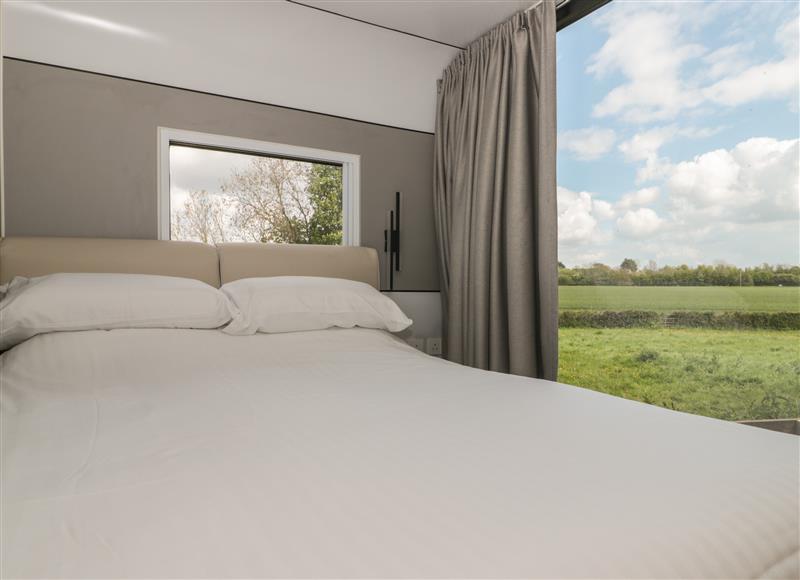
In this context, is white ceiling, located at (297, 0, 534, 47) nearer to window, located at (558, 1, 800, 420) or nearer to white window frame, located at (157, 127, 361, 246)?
window, located at (558, 1, 800, 420)

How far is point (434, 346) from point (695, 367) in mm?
1469

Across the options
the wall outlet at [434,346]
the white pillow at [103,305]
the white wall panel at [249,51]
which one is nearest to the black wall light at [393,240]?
the wall outlet at [434,346]

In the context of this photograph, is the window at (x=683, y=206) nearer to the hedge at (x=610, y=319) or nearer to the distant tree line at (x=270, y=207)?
the hedge at (x=610, y=319)

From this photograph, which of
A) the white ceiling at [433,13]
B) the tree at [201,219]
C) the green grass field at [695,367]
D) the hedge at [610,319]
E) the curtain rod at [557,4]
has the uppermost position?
the white ceiling at [433,13]

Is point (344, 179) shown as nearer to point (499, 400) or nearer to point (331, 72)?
point (331, 72)

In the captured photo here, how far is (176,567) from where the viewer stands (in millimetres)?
482

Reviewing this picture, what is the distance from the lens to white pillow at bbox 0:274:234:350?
1654mm

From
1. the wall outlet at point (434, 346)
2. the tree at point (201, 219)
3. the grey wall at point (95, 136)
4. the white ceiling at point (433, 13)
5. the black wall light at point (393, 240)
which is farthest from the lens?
the wall outlet at point (434, 346)

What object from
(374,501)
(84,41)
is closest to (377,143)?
(84,41)

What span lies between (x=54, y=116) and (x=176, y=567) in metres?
2.38

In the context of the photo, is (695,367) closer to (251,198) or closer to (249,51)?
(251,198)

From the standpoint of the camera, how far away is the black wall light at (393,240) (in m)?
3.03

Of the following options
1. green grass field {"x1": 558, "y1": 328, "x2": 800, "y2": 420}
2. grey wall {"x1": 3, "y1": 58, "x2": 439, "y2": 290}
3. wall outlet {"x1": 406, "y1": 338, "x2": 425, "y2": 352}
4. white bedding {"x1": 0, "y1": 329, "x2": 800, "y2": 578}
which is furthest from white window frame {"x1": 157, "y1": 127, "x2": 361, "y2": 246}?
green grass field {"x1": 558, "y1": 328, "x2": 800, "y2": 420}

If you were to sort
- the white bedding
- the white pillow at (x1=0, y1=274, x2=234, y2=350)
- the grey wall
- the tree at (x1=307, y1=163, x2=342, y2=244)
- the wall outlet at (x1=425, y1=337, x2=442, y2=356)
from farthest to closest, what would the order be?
the wall outlet at (x1=425, y1=337, x2=442, y2=356), the tree at (x1=307, y1=163, x2=342, y2=244), the grey wall, the white pillow at (x1=0, y1=274, x2=234, y2=350), the white bedding
